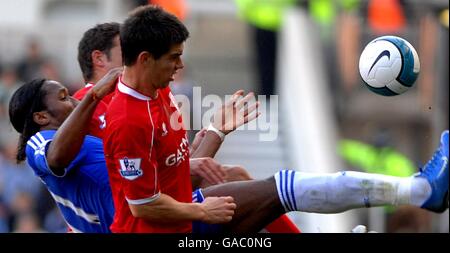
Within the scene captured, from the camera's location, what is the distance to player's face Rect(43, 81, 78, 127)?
28.2 feet

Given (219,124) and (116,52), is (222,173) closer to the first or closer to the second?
(219,124)

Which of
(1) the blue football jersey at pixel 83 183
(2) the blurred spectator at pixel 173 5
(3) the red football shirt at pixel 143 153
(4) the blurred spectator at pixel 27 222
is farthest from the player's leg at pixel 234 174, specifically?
(2) the blurred spectator at pixel 173 5

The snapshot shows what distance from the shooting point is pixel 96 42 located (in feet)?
29.0

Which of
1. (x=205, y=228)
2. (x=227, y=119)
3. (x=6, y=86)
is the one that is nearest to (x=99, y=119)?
(x=227, y=119)

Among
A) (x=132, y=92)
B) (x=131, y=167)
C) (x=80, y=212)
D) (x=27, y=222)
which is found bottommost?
(x=27, y=222)

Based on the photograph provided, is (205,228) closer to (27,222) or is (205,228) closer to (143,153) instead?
(143,153)

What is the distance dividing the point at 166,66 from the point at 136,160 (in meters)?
0.54

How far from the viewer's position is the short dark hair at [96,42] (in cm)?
882

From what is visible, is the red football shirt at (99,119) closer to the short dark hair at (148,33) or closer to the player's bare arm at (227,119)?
the player's bare arm at (227,119)

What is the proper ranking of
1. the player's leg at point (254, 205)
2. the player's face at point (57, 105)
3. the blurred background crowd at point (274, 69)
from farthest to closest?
the blurred background crowd at point (274, 69), the player's face at point (57, 105), the player's leg at point (254, 205)

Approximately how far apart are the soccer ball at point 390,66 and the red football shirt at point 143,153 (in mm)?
1191

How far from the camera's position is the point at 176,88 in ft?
48.7

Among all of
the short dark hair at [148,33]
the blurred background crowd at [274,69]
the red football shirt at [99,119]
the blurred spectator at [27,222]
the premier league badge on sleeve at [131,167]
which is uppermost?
the short dark hair at [148,33]
